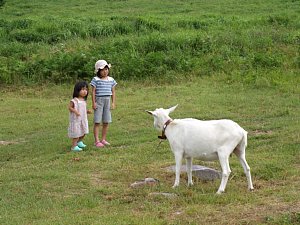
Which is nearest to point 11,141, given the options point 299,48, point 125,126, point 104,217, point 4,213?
point 125,126

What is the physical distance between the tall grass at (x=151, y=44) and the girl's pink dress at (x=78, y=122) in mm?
6921

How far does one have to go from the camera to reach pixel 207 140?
7578 millimetres

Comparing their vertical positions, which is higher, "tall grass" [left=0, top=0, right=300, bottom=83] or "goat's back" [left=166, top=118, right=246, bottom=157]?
"goat's back" [left=166, top=118, right=246, bottom=157]

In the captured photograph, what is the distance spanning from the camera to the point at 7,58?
19.8 metres

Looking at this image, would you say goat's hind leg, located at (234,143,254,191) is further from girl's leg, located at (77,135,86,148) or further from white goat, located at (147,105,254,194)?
girl's leg, located at (77,135,86,148)

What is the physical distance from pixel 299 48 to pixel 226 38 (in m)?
2.49

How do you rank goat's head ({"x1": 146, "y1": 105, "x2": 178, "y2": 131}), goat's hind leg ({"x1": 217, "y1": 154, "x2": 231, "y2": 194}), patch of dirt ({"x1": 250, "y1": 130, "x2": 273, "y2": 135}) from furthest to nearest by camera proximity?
1. patch of dirt ({"x1": 250, "y1": 130, "x2": 273, "y2": 135})
2. goat's head ({"x1": 146, "y1": 105, "x2": 178, "y2": 131})
3. goat's hind leg ({"x1": 217, "y1": 154, "x2": 231, "y2": 194})

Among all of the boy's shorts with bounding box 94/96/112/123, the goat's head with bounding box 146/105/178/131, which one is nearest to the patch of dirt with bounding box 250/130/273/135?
the boy's shorts with bounding box 94/96/112/123

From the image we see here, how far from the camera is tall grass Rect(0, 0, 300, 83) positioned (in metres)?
18.2

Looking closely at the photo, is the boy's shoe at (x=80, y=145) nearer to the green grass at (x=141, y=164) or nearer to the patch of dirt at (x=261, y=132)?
the green grass at (x=141, y=164)

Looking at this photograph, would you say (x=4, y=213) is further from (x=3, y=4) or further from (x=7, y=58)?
(x=3, y=4)

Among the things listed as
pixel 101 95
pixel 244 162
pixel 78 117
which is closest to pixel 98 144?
pixel 78 117

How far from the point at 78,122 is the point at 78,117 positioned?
0.09 metres

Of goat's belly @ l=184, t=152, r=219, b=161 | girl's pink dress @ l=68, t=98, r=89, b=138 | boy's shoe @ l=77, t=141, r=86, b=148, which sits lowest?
boy's shoe @ l=77, t=141, r=86, b=148
